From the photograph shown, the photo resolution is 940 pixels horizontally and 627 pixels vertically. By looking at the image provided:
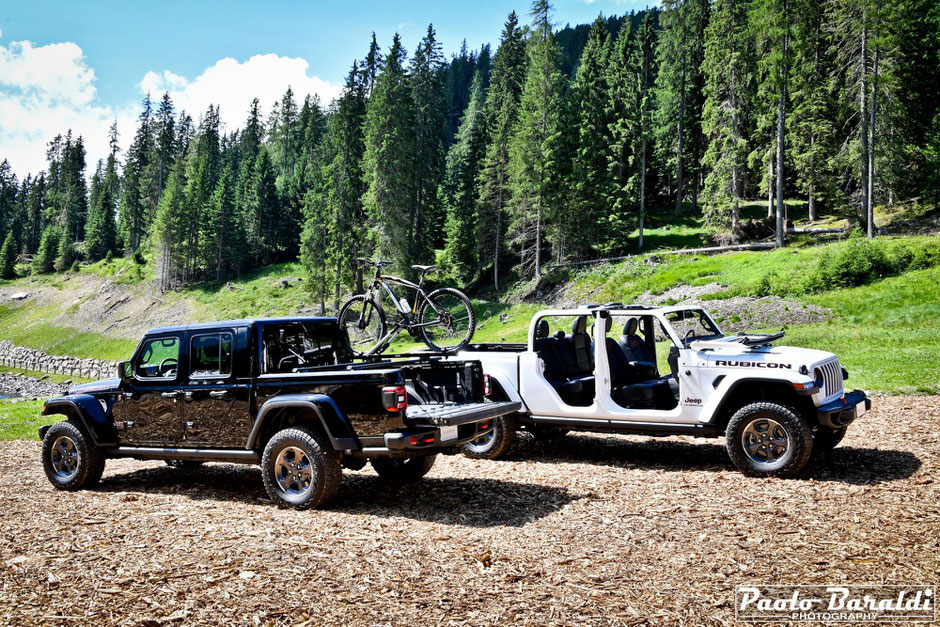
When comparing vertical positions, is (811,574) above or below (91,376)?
above

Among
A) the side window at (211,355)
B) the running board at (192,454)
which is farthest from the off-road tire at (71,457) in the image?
the side window at (211,355)

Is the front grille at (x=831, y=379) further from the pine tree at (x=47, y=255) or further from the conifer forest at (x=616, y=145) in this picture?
the pine tree at (x=47, y=255)

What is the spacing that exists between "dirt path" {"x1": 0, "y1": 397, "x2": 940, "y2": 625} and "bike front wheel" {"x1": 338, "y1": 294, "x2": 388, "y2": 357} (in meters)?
2.33

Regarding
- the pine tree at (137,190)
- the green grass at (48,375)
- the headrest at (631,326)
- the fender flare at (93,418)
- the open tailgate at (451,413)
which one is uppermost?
the pine tree at (137,190)

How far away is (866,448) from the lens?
26.5 feet

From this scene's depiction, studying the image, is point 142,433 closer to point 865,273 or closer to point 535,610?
point 535,610

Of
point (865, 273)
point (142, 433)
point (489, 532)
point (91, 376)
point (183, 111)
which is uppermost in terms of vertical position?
point (183, 111)

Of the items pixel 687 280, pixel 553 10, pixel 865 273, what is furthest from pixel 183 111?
pixel 865 273

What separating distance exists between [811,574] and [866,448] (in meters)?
4.79

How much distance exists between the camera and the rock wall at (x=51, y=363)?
144 feet

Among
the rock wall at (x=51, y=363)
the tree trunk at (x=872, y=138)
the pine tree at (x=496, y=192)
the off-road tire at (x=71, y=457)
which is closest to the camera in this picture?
the off-road tire at (x=71, y=457)

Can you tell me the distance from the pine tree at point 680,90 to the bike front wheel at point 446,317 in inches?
1826

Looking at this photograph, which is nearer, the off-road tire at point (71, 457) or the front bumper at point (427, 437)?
the front bumper at point (427, 437)

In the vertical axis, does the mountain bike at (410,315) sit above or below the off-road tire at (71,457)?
above
